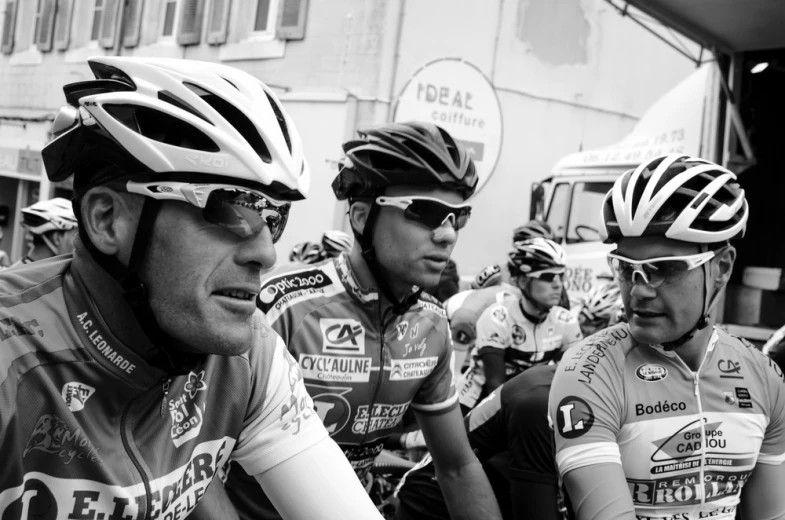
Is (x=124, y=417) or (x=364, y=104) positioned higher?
(x=364, y=104)

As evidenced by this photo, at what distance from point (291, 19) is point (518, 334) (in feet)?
36.9

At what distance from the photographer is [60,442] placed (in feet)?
5.62

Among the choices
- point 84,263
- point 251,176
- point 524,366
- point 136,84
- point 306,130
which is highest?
point 306,130

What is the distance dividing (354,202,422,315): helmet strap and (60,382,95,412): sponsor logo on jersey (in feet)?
5.32

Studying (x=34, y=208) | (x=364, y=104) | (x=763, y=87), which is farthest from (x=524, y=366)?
(x=364, y=104)

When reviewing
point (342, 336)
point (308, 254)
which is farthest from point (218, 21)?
point (342, 336)

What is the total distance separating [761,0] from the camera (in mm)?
7816

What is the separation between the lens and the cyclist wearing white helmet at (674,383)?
8.68 feet

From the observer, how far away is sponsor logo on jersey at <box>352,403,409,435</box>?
3100 mm

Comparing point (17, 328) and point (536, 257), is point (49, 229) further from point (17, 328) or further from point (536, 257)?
point (17, 328)

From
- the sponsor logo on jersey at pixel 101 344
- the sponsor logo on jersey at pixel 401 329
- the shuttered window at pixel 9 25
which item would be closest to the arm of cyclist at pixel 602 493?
the sponsor logo on jersey at pixel 401 329

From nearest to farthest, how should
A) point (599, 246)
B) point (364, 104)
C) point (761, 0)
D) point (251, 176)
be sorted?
point (251, 176), point (761, 0), point (599, 246), point (364, 104)

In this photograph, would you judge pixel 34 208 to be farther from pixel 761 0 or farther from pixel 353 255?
pixel 761 0

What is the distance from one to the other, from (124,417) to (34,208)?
5.30 metres
